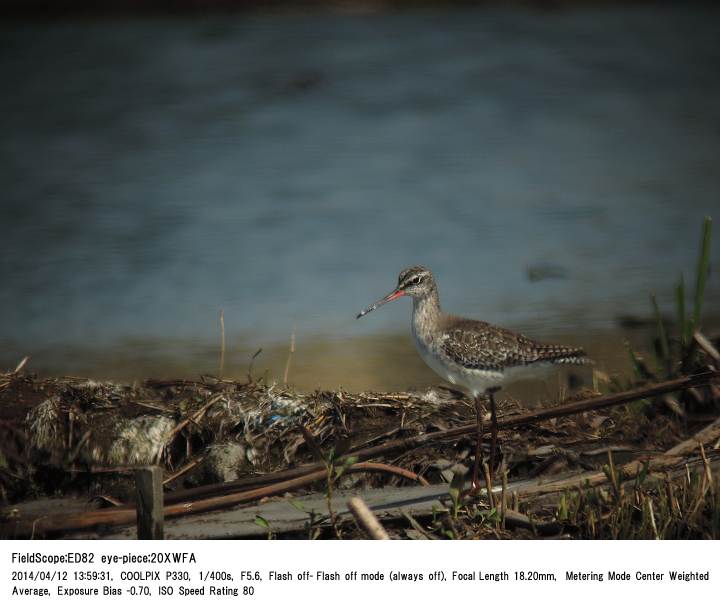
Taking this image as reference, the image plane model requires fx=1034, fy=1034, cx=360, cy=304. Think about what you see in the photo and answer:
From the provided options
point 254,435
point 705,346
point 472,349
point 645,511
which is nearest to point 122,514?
point 254,435

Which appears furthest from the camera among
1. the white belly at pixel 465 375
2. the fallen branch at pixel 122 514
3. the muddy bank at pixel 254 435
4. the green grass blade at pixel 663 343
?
the green grass blade at pixel 663 343

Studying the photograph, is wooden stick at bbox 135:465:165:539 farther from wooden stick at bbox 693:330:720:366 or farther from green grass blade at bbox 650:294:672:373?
green grass blade at bbox 650:294:672:373

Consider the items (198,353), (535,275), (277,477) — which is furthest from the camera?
(535,275)

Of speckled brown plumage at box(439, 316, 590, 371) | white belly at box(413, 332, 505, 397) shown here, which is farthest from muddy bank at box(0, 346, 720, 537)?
speckled brown plumage at box(439, 316, 590, 371)

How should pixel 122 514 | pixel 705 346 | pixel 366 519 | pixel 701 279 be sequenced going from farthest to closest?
pixel 701 279
pixel 705 346
pixel 122 514
pixel 366 519

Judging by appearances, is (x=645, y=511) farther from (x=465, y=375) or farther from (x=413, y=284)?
(x=413, y=284)


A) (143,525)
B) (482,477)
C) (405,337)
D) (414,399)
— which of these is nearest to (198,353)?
(405,337)

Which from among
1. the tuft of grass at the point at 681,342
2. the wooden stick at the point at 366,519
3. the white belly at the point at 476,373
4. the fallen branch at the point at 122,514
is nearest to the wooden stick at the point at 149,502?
the fallen branch at the point at 122,514

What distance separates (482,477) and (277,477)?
136cm

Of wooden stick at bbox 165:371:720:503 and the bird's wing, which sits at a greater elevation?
wooden stick at bbox 165:371:720:503

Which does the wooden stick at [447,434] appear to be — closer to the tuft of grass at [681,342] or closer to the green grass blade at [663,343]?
the tuft of grass at [681,342]

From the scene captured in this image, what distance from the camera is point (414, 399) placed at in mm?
6199

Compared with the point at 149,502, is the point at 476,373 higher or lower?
lower
